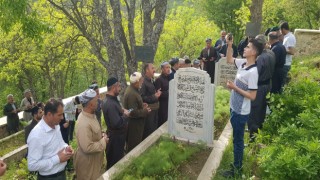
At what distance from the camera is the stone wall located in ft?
49.2

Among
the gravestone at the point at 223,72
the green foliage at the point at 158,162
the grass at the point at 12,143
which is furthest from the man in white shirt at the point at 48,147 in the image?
the grass at the point at 12,143

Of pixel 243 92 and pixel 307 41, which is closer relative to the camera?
pixel 243 92

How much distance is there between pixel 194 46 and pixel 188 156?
25731 mm

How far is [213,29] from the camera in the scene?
33594 millimetres

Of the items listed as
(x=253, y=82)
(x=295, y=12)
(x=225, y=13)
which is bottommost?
(x=253, y=82)

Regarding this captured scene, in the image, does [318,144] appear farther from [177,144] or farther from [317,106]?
[177,144]

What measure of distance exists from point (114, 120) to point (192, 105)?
1764 mm

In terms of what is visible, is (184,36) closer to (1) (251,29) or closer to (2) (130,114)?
(1) (251,29)

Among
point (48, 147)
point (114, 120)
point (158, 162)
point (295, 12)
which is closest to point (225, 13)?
point (295, 12)

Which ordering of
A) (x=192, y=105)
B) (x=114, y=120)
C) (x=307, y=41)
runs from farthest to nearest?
(x=307, y=41) < (x=192, y=105) < (x=114, y=120)

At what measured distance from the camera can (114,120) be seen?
5738mm

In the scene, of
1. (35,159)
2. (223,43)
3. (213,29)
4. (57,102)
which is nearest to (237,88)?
(57,102)

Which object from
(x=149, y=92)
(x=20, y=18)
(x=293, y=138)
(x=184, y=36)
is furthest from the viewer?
(x=184, y=36)

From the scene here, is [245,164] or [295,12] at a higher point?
[295,12]
